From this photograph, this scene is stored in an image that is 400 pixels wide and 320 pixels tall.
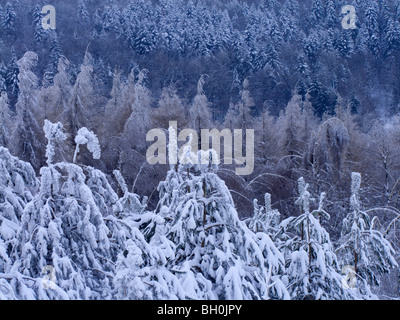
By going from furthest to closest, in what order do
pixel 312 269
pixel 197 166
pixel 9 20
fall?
pixel 9 20 < pixel 312 269 < pixel 197 166

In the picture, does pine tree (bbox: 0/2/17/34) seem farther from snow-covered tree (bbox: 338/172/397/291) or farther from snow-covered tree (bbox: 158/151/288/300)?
snow-covered tree (bbox: 158/151/288/300)

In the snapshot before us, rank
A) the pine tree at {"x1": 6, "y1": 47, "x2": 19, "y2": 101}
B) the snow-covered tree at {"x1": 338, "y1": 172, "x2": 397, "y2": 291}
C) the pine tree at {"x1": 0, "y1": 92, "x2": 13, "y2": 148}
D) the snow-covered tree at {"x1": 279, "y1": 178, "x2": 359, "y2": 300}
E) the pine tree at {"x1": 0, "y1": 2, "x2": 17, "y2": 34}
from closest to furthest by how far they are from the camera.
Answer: the snow-covered tree at {"x1": 279, "y1": 178, "x2": 359, "y2": 300} < the snow-covered tree at {"x1": 338, "y1": 172, "x2": 397, "y2": 291} < the pine tree at {"x1": 0, "y1": 92, "x2": 13, "y2": 148} < the pine tree at {"x1": 6, "y1": 47, "x2": 19, "y2": 101} < the pine tree at {"x1": 0, "y1": 2, "x2": 17, "y2": 34}

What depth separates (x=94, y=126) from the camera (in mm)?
25500

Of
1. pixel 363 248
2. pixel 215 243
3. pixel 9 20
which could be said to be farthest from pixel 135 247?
pixel 9 20

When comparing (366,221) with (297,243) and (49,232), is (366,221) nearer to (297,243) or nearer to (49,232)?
(297,243)

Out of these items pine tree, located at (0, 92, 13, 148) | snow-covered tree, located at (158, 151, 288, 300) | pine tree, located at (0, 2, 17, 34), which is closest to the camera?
snow-covered tree, located at (158, 151, 288, 300)

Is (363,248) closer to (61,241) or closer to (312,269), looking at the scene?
(312,269)

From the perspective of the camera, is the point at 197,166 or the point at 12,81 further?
the point at 12,81

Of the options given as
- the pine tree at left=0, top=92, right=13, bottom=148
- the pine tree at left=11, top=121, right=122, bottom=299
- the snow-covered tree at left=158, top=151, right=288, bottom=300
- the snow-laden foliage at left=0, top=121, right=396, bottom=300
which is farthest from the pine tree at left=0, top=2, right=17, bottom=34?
the snow-covered tree at left=158, top=151, right=288, bottom=300

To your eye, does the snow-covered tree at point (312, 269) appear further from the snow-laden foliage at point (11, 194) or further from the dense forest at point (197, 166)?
the snow-laden foliage at point (11, 194)

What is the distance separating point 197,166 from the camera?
435cm

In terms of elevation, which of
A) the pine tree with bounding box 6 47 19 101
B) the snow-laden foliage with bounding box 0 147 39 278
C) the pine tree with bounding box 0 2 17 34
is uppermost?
the pine tree with bounding box 0 2 17 34

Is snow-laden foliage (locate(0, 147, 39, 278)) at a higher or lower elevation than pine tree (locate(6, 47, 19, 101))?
lower

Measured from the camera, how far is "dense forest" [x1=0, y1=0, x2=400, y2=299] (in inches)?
150
